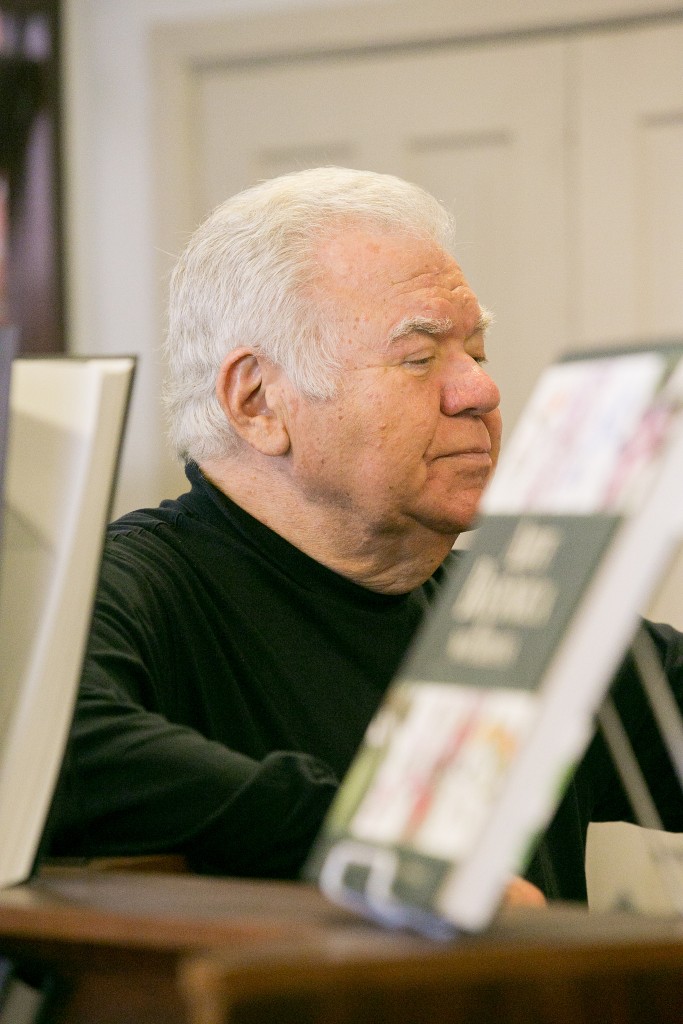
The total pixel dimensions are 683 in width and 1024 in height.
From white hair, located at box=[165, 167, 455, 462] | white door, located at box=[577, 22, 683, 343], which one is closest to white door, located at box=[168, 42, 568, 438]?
white door, located at box=[577, 22, 683, 343]

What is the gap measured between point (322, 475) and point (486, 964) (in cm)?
85

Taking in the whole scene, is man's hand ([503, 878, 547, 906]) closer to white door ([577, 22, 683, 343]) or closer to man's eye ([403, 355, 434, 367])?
man's eye ([403, 355, 434, 367])

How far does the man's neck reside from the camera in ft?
4.33

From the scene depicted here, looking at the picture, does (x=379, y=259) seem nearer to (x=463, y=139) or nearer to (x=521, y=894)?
(x=521, y=894)

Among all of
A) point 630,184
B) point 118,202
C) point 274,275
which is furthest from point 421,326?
point 118,202

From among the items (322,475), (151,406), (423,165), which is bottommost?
(151,406)

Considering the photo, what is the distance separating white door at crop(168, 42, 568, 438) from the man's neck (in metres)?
1.78

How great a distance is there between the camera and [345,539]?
132cm

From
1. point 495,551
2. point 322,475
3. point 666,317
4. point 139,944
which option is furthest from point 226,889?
point 666,317

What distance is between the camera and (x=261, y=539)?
1.34 metres

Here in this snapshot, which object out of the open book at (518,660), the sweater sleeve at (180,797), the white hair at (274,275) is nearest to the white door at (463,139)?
the white hair at (274,275)

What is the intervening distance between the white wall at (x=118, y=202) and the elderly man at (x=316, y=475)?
192 centimetres

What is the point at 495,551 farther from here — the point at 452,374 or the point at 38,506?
the point at 452,374

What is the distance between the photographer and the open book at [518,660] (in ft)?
1.62
